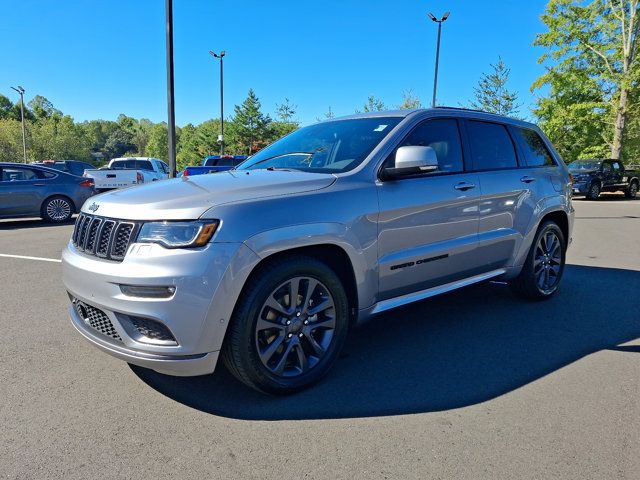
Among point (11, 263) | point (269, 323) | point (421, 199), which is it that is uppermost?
point (421, 199)

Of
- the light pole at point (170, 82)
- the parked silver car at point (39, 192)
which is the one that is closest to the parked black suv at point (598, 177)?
the light pole at point (170, 82)

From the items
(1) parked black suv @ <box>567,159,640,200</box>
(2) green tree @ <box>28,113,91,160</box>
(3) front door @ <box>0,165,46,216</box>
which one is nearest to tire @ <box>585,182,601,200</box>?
(1) parked black suv @ <box>567,159,640,200</box>

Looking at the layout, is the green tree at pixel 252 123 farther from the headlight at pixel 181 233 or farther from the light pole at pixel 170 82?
the headlight at pixel 181 233

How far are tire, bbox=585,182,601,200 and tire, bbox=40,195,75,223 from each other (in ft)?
69.6

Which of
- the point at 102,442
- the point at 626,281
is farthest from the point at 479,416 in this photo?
the point at 626,281

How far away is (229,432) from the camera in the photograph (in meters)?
2.52

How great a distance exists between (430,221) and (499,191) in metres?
1.05

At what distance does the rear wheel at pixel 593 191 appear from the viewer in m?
21.7

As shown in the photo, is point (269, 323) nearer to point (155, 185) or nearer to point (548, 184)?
point (155, 185)

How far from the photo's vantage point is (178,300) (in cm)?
242

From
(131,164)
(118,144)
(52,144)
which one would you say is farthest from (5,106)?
(131,164)

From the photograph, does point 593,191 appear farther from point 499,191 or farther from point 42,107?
point 42,107

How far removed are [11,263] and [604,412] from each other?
7110mm

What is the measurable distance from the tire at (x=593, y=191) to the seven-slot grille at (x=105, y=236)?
23.4 meters
